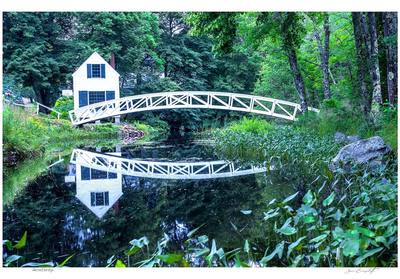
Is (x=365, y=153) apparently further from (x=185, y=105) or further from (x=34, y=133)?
(x=34, y=133)

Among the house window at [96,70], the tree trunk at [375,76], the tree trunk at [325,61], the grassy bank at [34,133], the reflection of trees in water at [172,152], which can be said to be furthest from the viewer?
the tree trunk at [325,61]

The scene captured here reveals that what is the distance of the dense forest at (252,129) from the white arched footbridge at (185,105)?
29cm

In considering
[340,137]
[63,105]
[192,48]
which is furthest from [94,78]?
[340,137]

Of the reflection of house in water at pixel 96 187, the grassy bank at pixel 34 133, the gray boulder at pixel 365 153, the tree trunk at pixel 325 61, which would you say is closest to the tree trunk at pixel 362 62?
the gray boulder at pixel 365 153

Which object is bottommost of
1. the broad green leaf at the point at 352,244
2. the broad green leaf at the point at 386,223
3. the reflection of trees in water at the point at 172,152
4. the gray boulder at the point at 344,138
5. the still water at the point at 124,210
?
the still water at the point at 124,210

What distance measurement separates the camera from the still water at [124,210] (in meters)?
2.49

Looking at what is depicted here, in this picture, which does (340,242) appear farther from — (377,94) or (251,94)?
(251,94)

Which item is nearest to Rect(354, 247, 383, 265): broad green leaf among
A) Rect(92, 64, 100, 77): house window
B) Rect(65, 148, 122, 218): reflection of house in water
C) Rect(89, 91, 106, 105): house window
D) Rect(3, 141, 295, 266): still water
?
Rect(3, 141, 295, 266): still water

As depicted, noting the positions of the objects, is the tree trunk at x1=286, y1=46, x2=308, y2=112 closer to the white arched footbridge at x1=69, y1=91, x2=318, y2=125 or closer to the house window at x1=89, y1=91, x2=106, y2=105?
the white arched footbridge at x1=69, y1=91, x2=318, y2=125

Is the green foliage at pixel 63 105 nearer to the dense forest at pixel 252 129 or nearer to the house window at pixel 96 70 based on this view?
the dense forest at pixel 252 129

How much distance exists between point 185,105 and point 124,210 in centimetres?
531
